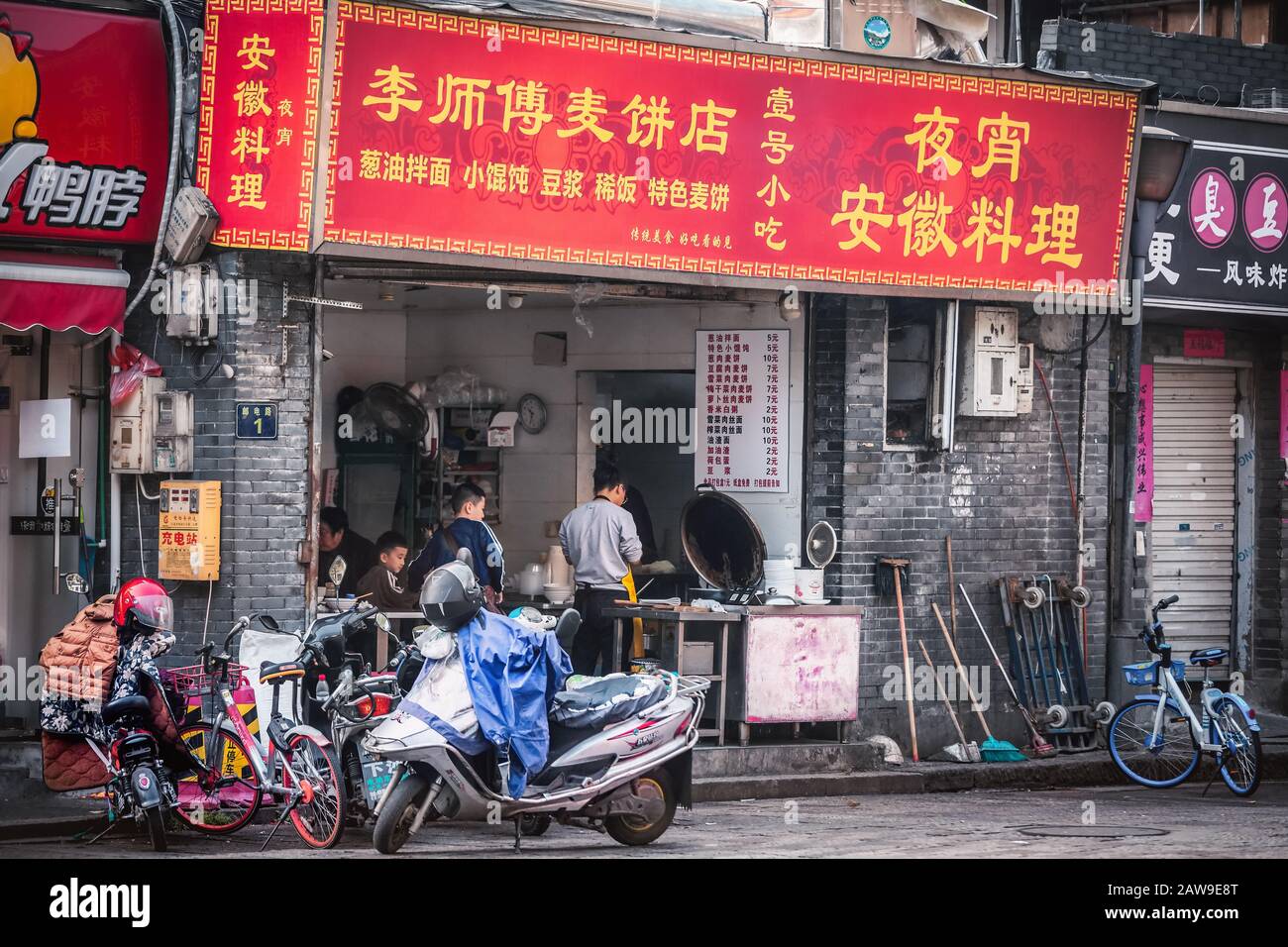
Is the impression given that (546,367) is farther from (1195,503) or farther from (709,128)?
(1195,503)

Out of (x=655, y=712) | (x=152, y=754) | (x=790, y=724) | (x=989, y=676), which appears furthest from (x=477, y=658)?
(x=989, y=676)

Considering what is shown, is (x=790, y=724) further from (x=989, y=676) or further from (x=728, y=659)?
(x=989, y=676)

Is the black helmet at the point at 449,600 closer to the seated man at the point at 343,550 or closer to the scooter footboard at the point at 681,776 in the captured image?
the scooter footboard at the point at 681,776

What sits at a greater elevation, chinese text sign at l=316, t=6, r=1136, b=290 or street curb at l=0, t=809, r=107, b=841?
chinese text sign at l=316, t=6, r=1136, b=290

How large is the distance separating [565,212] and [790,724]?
4.23 meters

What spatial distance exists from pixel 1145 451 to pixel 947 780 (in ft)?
14.4

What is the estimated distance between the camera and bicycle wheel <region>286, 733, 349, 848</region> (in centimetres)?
962

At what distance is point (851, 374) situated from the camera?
13312 mm

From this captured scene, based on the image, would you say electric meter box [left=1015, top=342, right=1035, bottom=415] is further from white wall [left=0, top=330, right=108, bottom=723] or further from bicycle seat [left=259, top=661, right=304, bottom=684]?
white wall [left=0, top=330, right=108, bottom=723]

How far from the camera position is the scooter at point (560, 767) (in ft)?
29.8

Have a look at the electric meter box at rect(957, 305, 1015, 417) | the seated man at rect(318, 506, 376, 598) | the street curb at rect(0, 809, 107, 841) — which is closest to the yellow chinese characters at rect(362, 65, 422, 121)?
the seated man at rect(318, 506, 376, 598)

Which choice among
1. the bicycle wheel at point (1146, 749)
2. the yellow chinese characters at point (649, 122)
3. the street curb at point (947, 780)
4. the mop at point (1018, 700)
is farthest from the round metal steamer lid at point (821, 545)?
the yellow chinese characters at point (649, 122)

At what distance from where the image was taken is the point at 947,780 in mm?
12867

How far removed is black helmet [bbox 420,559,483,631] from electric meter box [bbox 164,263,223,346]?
127 inches
